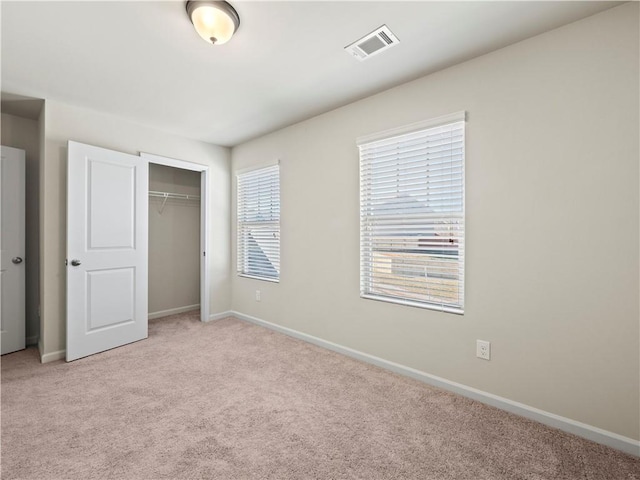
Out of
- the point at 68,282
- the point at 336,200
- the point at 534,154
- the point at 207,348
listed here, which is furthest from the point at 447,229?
the point at 68,282

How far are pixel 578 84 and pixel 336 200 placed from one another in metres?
1.98

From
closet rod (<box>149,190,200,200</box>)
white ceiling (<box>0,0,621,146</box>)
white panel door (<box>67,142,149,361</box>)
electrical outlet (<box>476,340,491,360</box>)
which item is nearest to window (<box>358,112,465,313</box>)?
electrical outlet (<box>476,340,491,360</box>)

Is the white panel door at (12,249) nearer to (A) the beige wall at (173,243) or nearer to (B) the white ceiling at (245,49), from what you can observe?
(B) the white ceiling at (245,49)

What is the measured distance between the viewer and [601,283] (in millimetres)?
1768

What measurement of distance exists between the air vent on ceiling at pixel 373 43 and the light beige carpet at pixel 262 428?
100 inches

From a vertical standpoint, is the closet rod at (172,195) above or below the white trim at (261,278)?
above

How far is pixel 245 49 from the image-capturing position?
6.91ft

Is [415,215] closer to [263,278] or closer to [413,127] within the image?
[413,127]

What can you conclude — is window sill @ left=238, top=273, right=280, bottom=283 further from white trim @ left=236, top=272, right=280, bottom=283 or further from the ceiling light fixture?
the ceiling light fixture

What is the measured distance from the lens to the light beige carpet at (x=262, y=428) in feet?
5.18

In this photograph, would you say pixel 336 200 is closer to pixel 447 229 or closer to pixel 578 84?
pixel 447 229

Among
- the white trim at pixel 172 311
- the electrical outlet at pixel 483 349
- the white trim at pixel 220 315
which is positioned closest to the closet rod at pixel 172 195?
the white trim at pixel 172 311

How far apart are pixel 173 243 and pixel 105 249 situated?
1425mm

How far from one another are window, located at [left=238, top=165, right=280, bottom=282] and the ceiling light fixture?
1.99 m
